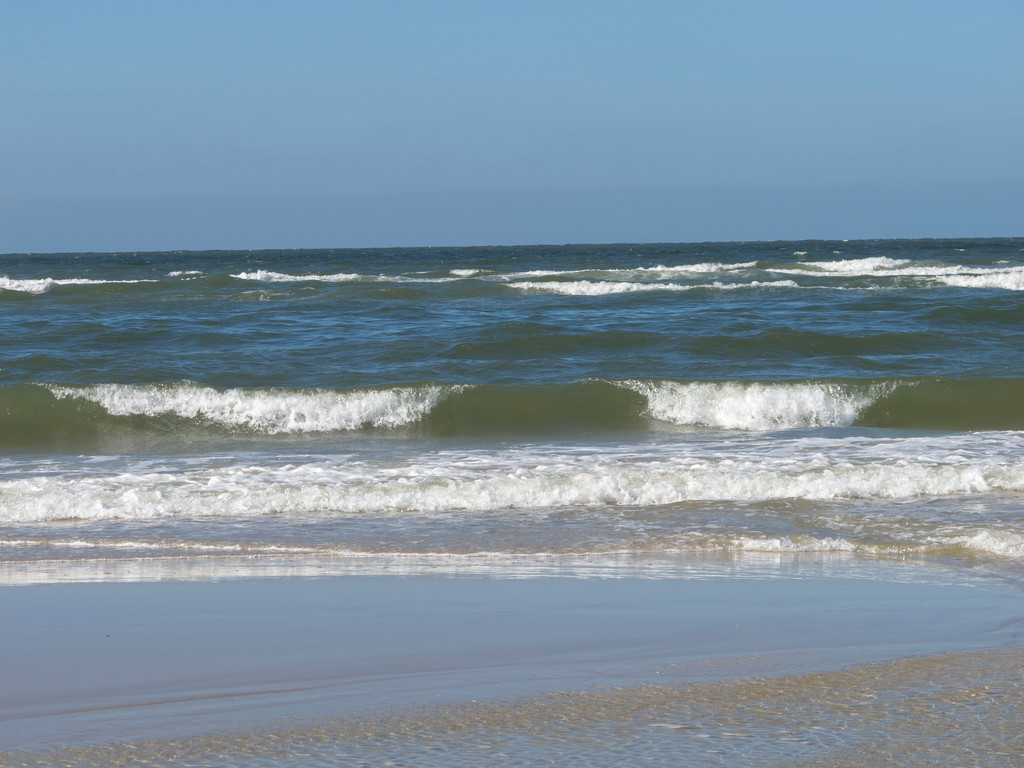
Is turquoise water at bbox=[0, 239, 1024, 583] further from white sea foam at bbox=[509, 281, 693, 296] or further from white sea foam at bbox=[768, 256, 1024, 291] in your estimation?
white sea foam at bbox=[768, 256, 1024, 291]

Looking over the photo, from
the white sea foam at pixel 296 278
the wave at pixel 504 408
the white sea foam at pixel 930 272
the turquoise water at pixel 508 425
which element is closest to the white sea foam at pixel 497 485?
the turquoise water at pixel 508 425

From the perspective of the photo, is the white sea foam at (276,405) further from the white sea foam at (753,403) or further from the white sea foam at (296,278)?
the white sea foam at (296,278)

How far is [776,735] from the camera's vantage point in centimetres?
298

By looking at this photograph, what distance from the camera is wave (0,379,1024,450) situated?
11.4 m

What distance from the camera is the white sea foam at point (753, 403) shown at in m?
11.5

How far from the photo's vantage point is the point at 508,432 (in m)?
11.2

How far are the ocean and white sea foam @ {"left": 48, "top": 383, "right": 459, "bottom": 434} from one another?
35 millimetres

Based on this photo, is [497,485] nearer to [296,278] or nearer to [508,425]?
[508,425]

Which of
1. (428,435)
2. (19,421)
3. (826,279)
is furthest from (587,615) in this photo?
(826,279)

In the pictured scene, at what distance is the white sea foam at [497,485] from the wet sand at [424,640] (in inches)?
73.5

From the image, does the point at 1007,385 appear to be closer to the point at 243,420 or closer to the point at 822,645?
the point at 243,420

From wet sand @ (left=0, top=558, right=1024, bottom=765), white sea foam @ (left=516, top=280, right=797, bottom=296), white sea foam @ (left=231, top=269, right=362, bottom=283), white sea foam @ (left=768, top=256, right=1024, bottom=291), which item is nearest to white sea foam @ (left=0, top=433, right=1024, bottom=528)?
wet sand @ (left=0, top=558, right=1024, bottom=765)

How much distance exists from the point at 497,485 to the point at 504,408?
15.2 feet

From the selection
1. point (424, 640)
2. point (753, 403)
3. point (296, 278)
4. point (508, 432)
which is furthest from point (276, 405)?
point (296, 278)
